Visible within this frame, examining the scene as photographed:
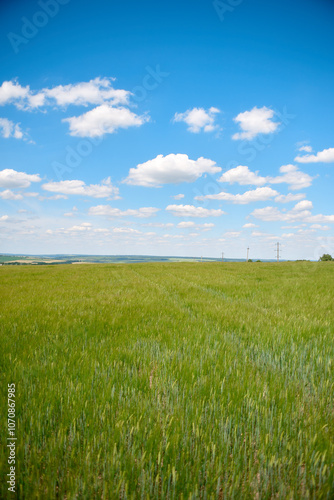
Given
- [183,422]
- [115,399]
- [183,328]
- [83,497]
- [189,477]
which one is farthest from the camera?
[183,328]

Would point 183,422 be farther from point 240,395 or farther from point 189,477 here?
point 240,395

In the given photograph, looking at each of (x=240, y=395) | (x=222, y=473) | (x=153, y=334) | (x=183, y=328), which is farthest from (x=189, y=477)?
(x=183, y=328)

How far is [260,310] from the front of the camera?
8.22 m

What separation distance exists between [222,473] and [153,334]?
3.54m

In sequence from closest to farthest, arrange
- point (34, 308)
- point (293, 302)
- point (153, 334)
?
point (153, 334)
point (34, 308)
point (293, 302)

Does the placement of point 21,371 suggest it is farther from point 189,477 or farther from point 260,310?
point 260,310

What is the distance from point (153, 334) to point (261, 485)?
3.69 meters

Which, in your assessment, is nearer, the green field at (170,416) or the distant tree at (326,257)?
the green field at (170,416)

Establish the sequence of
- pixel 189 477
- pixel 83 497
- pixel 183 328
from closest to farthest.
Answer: pixel 83 497 < pixel 189 477 < pixel 183 328

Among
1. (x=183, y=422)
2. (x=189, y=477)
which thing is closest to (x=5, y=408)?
(x=183, y=422)

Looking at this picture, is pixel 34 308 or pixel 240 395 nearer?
pixel 240 395

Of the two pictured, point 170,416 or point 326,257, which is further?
point 326,257

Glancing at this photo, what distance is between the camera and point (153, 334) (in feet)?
17.3

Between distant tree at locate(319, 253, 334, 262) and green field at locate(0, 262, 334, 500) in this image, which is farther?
distant tree at locate(319, 253, 334, 262)
